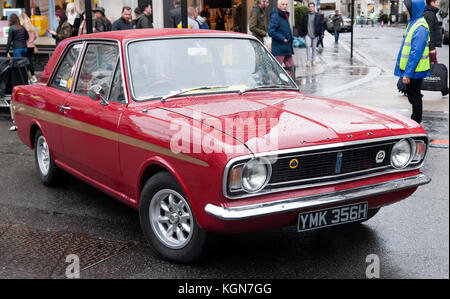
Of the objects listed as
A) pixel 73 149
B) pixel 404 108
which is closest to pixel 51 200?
pixel 73 149

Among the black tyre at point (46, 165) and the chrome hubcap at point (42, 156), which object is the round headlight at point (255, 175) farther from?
the chrome hubcap at point (42, 156)

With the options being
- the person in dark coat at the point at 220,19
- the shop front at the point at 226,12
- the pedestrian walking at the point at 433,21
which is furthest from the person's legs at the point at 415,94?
the person in dark coat at the point at 220,19

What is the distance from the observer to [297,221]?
3.78 metres

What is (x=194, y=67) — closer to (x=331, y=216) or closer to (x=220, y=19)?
(x=331, y=216)

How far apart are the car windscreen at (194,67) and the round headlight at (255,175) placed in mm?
1295

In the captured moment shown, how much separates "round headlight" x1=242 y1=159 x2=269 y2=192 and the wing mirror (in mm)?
1678

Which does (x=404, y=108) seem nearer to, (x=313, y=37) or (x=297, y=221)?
(x=297, y=221)

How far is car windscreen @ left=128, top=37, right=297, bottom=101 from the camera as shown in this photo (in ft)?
15.5

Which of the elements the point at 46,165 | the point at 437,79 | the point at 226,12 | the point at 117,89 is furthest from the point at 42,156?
the point at 226,12

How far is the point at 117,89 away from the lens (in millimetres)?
4801

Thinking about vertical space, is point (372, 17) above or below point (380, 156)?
above

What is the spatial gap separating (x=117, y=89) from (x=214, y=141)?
59.0 inches

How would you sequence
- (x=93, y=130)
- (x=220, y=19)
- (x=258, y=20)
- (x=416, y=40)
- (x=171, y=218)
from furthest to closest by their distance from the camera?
(x=220, y=19) → (x=258, y=20) → (x=416, y=40) → (x=93, y=130) → (x=171, y=218)
